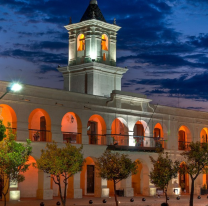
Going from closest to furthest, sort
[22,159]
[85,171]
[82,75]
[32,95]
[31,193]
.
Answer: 1. [22,159]
2. [32,95]
3. [31,193]
4. [85,171]
5. [82,75]

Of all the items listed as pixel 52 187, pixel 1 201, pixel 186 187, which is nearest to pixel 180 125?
pixel 186 187

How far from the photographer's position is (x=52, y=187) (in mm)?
44938

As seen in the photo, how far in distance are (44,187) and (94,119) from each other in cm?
1053

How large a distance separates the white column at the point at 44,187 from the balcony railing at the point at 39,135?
290 cm

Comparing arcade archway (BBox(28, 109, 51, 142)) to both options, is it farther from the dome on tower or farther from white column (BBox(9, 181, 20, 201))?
the dome on tower

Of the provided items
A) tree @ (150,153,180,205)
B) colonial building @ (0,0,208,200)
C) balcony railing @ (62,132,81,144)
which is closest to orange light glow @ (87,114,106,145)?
colonial building @ (0,0,208,200)

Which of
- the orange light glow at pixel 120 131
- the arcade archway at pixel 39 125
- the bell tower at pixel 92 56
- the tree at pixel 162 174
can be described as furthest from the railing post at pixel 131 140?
the tree at pixel 162 174

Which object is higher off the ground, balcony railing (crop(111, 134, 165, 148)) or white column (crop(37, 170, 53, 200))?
balcony railing (crop(111, 134, 165, 148))

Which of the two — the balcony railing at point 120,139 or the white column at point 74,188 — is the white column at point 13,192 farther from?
the balcony railing at point 120,139

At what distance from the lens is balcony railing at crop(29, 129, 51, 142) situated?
41.1 meters

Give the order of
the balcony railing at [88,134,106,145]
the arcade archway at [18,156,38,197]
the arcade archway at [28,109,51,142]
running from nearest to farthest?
the arcade archway at [28,109,51,142], the arcade archway at [18,156,38,197], the balcony railing at [88,134,106,145]

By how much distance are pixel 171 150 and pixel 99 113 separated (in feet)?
37.6

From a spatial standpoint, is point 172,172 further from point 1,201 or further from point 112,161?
point 1,201

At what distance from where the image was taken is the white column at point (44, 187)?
40719 millimetres
